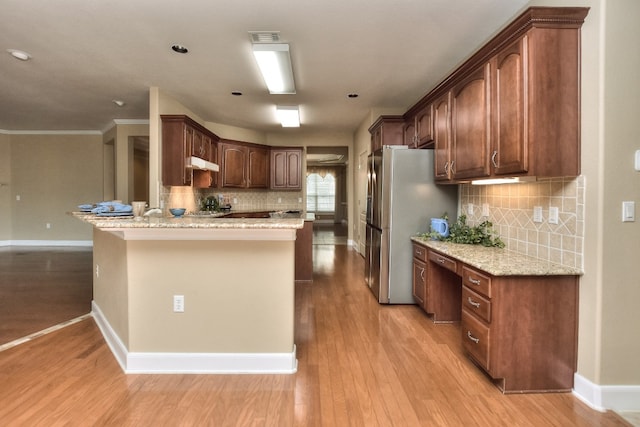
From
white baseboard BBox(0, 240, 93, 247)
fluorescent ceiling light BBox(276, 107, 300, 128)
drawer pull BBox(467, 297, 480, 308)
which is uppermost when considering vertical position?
fluorescent ceiling light BBox(276, 107, 300, 128)

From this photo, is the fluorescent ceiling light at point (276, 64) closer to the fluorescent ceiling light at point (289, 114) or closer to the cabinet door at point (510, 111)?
the fluorescent ceiling light at point (289, 114)

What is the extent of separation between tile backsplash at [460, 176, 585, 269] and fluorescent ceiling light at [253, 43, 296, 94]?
221cm

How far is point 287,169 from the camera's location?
747 centimetres

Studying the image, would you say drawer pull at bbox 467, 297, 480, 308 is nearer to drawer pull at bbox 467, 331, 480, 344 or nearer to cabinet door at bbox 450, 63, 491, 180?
drawer pull at bbox 467, 331, 480, 344

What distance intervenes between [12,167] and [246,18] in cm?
814

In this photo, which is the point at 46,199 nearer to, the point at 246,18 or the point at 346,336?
the point at 246,18

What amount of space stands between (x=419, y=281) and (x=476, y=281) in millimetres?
1228

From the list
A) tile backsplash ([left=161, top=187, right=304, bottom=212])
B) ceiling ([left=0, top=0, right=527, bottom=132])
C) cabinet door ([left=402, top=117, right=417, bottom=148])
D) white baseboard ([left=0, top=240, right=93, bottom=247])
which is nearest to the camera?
ceiling ([left=0, top=0, right=527, bottom=132])

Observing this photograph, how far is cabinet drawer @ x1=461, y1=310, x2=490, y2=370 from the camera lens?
7.11ft

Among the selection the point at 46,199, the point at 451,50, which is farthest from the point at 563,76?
the point at 46,199

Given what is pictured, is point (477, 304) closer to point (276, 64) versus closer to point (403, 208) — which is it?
point (403, 208)

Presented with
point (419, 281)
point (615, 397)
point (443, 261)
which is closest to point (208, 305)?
point (443, 261)

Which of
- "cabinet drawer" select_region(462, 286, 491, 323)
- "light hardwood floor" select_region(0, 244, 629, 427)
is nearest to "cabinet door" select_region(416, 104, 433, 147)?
"cabinet drawer" select_region(462, 286, 491, 323)

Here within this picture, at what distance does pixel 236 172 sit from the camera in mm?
6707
